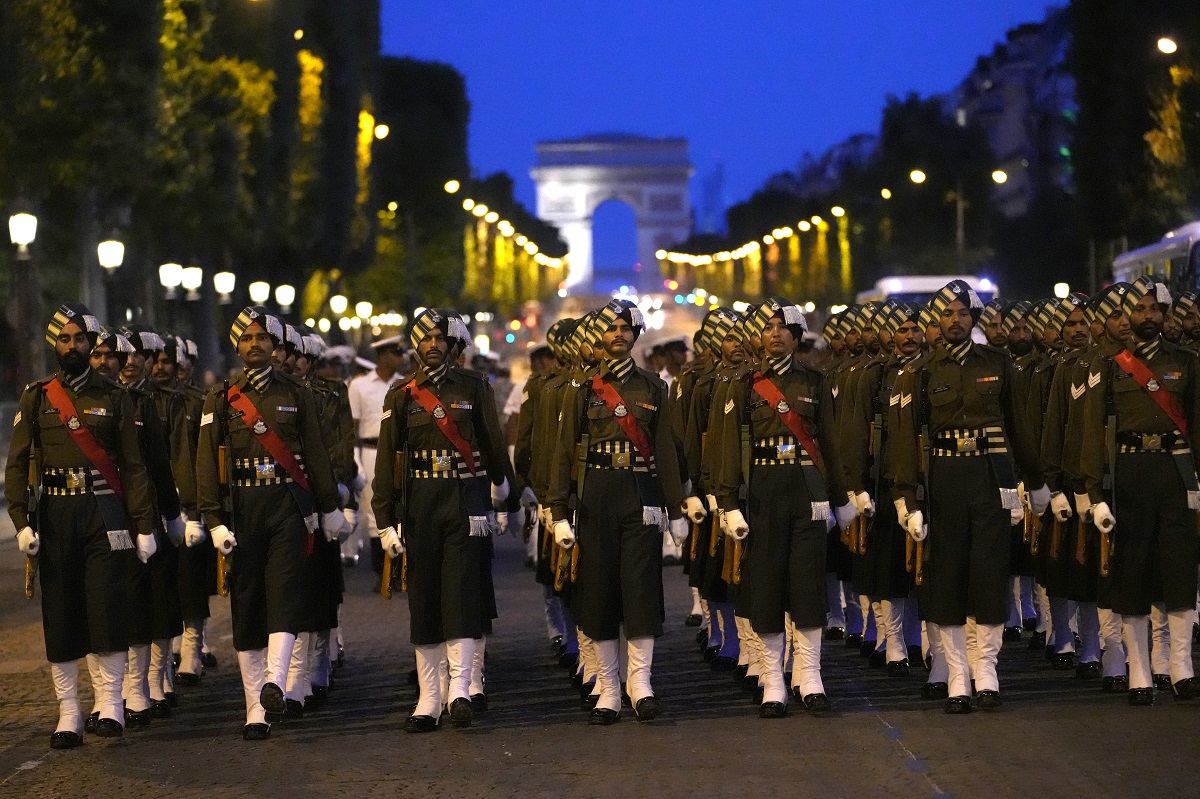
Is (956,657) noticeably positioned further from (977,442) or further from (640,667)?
(640,667)

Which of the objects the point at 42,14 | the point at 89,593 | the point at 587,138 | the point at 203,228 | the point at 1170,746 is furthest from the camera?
the point at 587,138

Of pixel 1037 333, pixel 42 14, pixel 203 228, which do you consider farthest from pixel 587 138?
pixel 1037 333

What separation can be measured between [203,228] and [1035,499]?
110ft

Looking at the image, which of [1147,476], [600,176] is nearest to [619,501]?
[1147,476]

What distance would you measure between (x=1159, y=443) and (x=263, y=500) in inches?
189

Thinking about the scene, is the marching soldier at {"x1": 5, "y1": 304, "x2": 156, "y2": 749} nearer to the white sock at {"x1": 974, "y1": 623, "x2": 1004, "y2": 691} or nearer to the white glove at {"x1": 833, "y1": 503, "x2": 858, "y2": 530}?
the white glove at {"x1": 833, "y1": 503, "x2": 858, "y2": 530}

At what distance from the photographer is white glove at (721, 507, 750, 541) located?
11.5 metres

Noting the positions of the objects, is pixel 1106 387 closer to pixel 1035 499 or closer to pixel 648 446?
pixel 1035 499

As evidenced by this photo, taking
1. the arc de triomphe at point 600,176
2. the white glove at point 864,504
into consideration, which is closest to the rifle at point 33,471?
the white glove at point 864,504

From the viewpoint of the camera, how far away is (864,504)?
12.3 m

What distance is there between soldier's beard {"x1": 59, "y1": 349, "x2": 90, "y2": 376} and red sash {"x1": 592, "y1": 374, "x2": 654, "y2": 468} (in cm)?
267

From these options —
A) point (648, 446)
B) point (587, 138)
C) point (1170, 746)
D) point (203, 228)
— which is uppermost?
point (587, 138)

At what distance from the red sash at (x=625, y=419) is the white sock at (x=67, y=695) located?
3.06m

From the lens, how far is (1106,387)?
12.0 m
